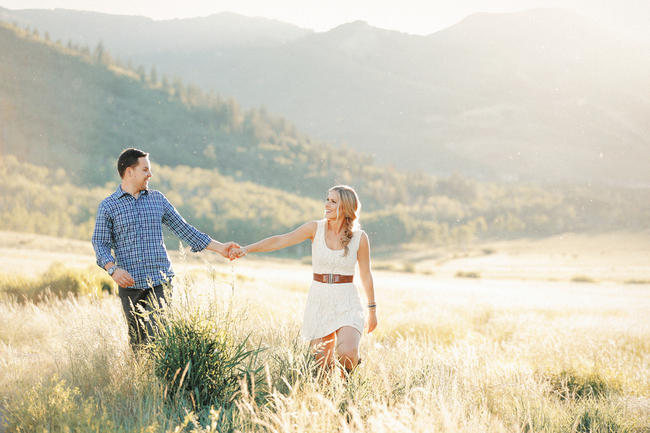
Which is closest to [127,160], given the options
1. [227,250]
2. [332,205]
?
[227,250]

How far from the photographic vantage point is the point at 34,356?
668 centimetres

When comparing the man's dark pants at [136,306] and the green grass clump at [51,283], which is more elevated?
the man's dark pants at [136,306]

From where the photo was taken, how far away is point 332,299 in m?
5.11

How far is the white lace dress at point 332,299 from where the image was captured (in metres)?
5.05

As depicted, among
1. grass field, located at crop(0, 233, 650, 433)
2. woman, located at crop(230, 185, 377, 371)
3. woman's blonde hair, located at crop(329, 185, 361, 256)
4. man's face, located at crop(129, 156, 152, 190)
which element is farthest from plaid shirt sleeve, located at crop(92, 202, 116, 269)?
woman's blonde hair, located at crop(329, 185, 361, 256)

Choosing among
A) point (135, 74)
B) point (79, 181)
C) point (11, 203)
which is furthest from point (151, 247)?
point (135, 74)

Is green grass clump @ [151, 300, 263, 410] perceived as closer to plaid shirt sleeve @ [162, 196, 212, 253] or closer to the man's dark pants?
the man's dark pants

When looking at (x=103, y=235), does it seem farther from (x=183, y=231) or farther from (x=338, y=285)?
(x=338, y=285)

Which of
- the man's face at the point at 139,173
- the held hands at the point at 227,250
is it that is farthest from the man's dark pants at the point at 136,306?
the man's face at the point at 139,173

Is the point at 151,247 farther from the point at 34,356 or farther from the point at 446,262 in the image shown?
the point at 446,262

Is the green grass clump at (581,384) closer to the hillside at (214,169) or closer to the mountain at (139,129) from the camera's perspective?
the hillside at (214,169)

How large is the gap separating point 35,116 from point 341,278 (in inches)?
5966

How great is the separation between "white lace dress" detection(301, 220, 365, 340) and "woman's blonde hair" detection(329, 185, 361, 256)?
0.06 metres

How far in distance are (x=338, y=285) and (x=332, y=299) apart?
5.8 inches
